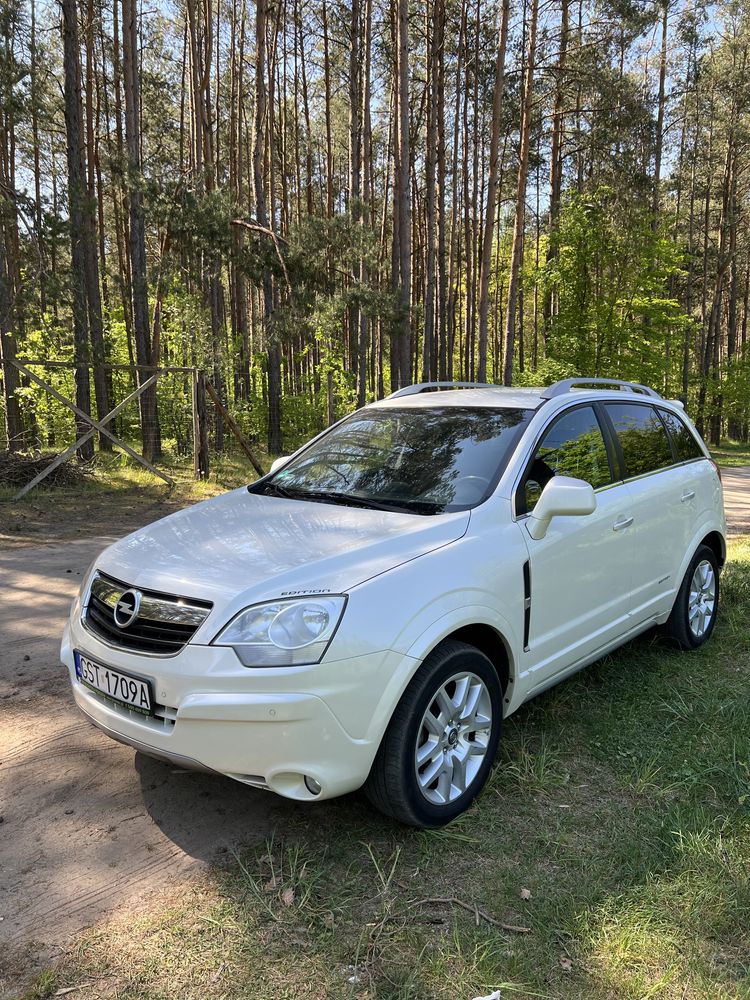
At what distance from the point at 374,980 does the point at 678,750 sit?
80.3 inches

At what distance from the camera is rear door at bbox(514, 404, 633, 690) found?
11.0 feet

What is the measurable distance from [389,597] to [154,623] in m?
0.89

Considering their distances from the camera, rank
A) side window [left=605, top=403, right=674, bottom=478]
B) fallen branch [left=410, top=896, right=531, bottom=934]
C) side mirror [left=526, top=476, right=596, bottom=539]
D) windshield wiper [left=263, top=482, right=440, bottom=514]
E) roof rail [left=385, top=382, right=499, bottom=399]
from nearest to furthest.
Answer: fallen branch [left=410, top=896, right=531, bottom=934] → side mirror [left=526, top=476, right=596, bottom=539] → windshield wiper [left=263, top=482, right=440, bottom=514] → side window [left=605, top=403, right=674, bottom=478] → roof rail [left=385, top=382, right=499, bottom=399]

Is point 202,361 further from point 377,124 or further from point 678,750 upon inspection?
point 377,124

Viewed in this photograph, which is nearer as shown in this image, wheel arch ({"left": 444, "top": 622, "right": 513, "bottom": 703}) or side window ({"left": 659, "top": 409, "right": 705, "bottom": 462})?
wheel arch ({"left": 444, "top": 622, "right": 513, "bottom": 703})

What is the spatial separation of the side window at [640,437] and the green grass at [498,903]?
1.65 metres

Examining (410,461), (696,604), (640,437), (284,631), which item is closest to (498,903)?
(284,631)

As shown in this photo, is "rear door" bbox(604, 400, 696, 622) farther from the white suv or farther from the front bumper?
the front bumper

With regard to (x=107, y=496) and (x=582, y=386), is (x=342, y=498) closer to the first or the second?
(x=582, y=386)

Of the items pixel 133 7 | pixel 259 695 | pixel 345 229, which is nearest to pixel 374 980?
pixel 259 695

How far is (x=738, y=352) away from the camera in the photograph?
3584 centimetres

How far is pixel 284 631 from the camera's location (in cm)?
251

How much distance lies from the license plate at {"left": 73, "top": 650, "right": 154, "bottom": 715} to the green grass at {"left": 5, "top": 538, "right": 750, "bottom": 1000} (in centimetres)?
69

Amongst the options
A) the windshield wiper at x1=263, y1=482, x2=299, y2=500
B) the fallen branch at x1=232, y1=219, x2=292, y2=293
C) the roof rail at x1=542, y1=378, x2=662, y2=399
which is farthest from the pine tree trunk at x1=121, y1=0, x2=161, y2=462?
the roof rail at x1=542, y1=378, x2=662, y2=399
